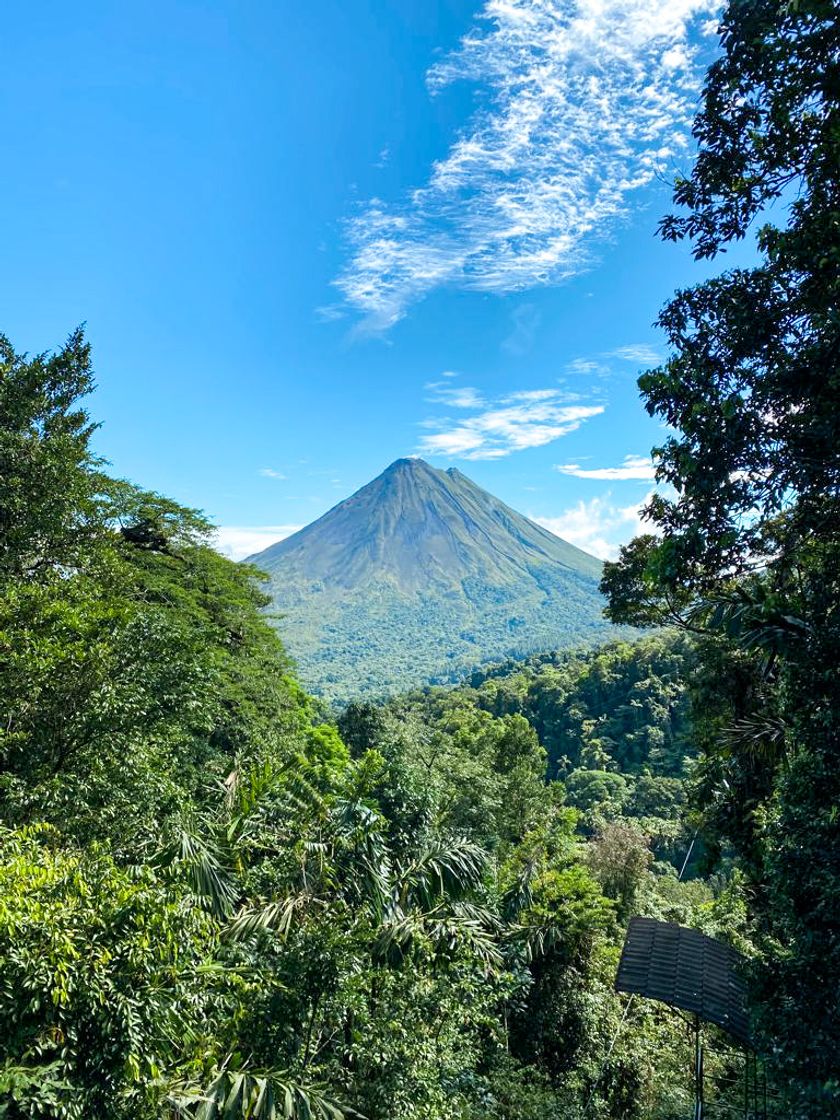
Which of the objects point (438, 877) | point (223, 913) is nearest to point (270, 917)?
point (223, 913)

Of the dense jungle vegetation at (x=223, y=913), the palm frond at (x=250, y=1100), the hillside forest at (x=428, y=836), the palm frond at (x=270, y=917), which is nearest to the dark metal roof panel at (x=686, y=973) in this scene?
the hillside forest at (x=428, y=836)

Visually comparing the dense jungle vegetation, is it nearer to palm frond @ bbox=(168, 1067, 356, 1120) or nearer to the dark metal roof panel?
palm frond @ bbox=(168, 1067, 356, 1120)

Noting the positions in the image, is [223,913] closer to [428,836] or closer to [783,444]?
[428,836]

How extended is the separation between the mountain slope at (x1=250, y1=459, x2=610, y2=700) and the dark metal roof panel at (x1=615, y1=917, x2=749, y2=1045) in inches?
4499

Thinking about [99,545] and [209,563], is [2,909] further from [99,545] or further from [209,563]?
[209,563]

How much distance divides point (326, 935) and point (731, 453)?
15.3ft

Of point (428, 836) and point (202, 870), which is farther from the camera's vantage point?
point (428, 836)

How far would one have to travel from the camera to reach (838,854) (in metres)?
3.30

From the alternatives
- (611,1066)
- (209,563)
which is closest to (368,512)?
(209,563)

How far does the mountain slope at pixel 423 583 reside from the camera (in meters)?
136

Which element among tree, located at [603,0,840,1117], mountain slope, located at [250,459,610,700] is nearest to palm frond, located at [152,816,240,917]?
tree, located at [603,0,840,1117]

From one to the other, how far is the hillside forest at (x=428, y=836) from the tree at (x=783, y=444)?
0.02 m

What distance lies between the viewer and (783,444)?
13.0 ft

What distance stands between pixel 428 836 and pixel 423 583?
153118 millimetres
